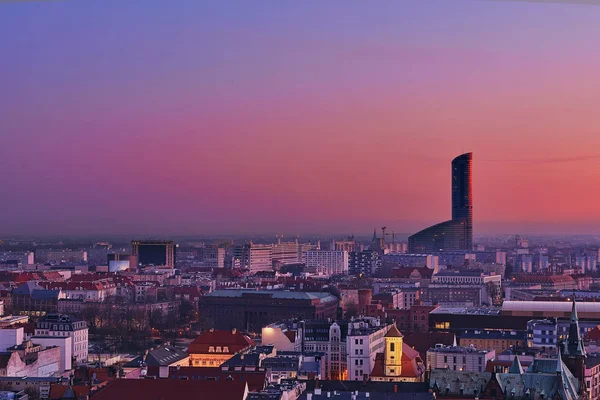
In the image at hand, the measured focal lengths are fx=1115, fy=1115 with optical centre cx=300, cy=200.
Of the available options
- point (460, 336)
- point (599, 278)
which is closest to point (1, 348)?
point (460, 336)

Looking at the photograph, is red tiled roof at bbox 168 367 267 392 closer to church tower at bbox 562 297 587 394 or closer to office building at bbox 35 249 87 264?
church tower at bbox 562 297 587 394

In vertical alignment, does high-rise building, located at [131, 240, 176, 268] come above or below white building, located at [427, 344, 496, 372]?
above

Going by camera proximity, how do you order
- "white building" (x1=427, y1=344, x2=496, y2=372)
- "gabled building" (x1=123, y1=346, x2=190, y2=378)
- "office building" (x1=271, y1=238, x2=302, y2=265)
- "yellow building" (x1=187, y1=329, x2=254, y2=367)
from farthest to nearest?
"office building" (x1=271, y1=238, x2=302, y2=265) → "yellow building" (x1=187, y1=329, x2=254, y2=367) → "white building" (x1=427, y1=344, x2=496, y2=372) → "gabled building" (x1=123, y1=346, x2=190, y2=378)

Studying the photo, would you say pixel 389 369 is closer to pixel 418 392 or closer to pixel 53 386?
pixel 418 392

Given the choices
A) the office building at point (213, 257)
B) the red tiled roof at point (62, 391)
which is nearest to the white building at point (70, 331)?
the red tiled roof at point (62, 391)

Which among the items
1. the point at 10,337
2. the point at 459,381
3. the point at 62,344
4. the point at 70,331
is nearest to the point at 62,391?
the point at 459,381

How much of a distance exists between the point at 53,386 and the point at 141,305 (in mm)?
12710

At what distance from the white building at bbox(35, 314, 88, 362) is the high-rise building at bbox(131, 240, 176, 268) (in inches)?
958

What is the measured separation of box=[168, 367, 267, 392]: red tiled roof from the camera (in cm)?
1187

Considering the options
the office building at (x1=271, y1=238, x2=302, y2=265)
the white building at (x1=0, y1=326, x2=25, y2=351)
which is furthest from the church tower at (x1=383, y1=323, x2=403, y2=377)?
the office building at (x1=271, y1=238, x2=302, y2=265)

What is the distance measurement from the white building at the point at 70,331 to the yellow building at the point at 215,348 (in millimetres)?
2262

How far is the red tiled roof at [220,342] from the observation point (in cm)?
1616

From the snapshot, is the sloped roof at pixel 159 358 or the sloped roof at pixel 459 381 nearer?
the sloped roof at pixel 459 381

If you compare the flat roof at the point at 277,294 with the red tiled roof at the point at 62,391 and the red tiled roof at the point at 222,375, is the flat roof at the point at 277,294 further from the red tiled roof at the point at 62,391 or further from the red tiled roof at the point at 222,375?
the red tiled roof at the point at 62,391
